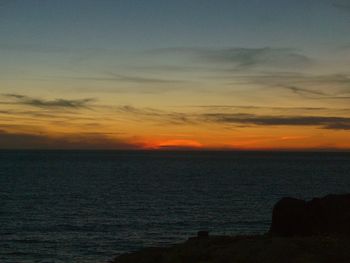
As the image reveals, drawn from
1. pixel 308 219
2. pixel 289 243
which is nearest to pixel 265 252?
pixel 289 243

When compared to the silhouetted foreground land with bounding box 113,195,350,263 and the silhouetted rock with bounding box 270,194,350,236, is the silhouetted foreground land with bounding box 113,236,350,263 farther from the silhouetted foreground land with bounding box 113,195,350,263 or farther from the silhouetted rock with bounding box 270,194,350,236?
the silhouetted rock with bounding box 270,194,350,236

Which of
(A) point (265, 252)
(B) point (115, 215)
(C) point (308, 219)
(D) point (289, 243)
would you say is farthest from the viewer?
(B) point (115, 215)

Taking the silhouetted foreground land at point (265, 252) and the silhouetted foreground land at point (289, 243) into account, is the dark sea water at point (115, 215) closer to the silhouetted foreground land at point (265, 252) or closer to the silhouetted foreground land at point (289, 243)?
the silhouetted foreground land at point (289, 243)

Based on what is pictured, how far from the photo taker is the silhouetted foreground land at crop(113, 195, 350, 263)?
26.6 meters

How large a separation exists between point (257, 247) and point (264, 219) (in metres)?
51.7

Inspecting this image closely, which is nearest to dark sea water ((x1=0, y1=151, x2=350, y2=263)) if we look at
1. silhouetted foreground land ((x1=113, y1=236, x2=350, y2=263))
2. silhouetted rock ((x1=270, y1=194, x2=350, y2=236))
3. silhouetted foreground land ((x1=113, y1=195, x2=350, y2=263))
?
silhouetted foreground land ((x1=113, y1=195, x2=350, y2=263))

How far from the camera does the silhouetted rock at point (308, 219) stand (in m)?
36.1

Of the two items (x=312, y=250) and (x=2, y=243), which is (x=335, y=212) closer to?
(x=312, y=250)

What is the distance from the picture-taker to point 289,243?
1102 inches

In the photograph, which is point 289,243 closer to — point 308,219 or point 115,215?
point 308,219

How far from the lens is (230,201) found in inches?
4043

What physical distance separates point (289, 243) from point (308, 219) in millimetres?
9026

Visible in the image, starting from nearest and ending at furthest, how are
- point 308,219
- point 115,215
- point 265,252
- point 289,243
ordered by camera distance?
point 265,252
point 289,243
point 308,219
point 115,215

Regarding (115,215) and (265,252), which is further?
(115,215)
